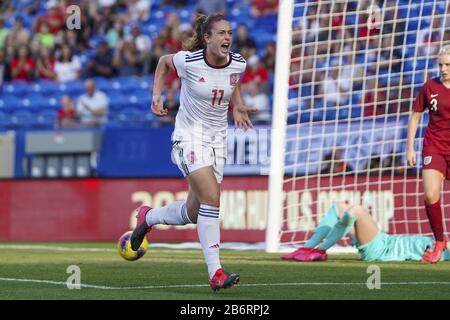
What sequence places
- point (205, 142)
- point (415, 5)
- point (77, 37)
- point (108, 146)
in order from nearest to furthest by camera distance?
1. point (205, 142)
2. point (415, 5)
3. point (108, 146)
4. point (77, 37)

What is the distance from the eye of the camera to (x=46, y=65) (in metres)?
22.6

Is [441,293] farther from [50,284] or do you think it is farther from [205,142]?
[50,284]

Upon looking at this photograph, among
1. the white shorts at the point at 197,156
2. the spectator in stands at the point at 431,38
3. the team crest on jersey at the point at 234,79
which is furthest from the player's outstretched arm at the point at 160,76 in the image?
the spectator in stands at the point at 431,38

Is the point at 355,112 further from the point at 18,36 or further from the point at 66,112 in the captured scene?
the point at 18,36

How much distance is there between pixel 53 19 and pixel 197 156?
16.1m

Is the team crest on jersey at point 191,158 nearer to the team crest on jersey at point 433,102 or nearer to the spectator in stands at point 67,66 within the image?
the team crest on jersey at point 433,102

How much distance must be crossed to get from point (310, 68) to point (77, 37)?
9.78 m

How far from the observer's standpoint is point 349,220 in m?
10.6

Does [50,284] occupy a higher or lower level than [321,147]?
lower

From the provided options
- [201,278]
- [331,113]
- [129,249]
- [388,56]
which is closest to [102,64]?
[331,113]

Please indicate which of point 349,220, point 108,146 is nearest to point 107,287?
point 349,220

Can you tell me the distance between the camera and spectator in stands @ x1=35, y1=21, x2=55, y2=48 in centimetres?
2272

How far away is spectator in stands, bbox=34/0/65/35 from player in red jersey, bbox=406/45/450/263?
1353 cm

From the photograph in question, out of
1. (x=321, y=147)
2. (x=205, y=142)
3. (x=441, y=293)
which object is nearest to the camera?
(x=441, y=293)
